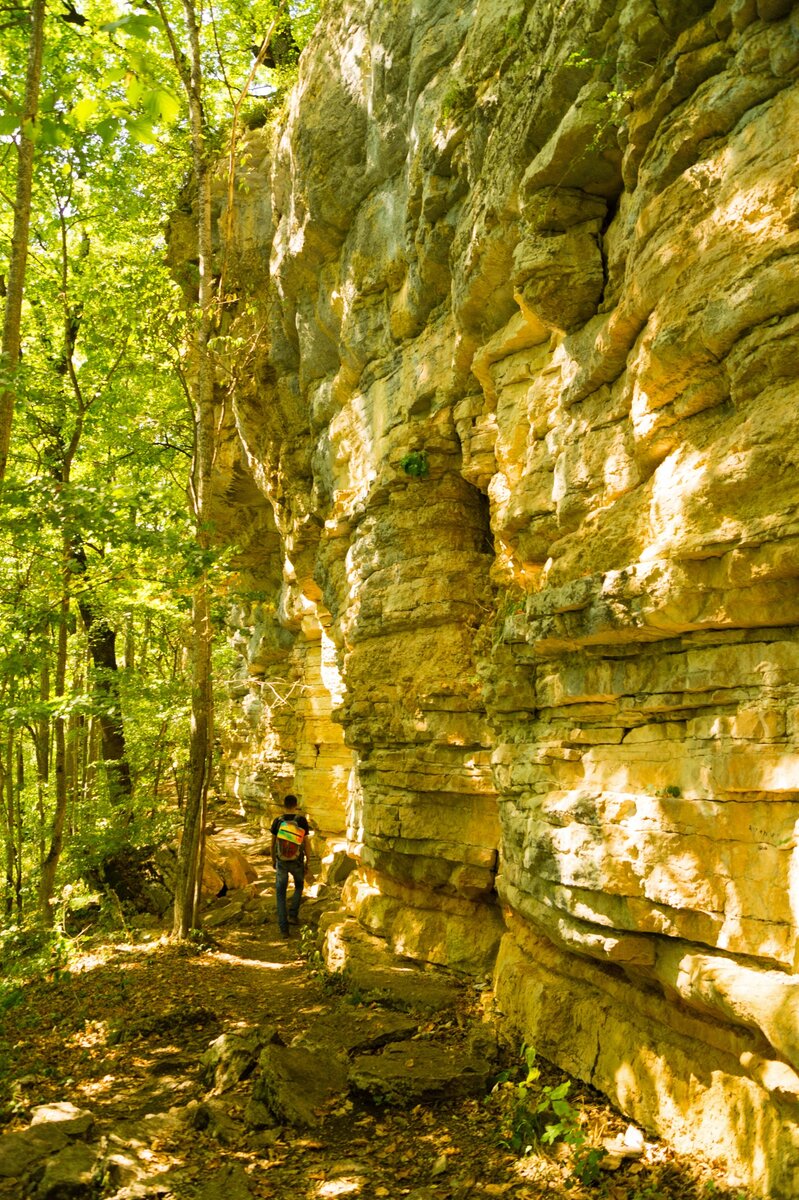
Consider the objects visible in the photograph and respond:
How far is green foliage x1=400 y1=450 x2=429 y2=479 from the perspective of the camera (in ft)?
35.3

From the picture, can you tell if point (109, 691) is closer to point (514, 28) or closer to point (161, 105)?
point (514, 28)

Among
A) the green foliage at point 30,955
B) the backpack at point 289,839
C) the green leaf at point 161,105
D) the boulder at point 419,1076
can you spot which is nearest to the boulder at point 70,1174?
the boulder at point 419,1076

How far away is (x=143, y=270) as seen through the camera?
1595cm

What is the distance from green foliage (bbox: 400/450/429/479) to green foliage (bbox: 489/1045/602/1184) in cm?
699

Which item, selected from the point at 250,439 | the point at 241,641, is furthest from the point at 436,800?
the point at 241,641

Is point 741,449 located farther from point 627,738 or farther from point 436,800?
point 436,800

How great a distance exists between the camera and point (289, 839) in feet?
40.3

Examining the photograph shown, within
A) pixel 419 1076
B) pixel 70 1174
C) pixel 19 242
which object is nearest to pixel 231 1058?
pixel 419 1076

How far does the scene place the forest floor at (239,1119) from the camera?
5.34 m

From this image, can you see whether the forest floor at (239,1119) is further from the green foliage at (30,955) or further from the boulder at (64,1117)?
the green foliage at (30,955)

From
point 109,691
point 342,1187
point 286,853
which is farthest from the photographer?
point 109,691

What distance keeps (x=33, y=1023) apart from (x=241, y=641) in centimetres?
1628

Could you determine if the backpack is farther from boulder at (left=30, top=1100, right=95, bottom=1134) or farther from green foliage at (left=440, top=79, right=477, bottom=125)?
green foliage at (left=440, top=79, right=477, bottom=125)

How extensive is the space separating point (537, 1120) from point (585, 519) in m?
4.74
